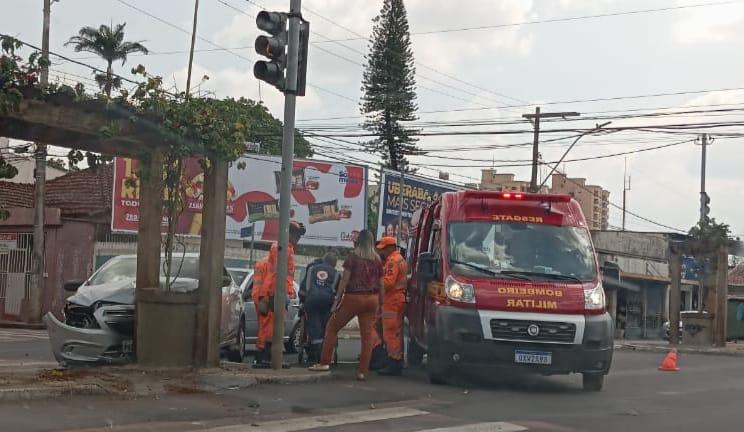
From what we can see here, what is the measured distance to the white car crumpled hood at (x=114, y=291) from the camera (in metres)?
11.2

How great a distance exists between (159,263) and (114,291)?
853 millimetres

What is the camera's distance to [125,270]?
1295 cm

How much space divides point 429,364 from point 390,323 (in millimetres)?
1171

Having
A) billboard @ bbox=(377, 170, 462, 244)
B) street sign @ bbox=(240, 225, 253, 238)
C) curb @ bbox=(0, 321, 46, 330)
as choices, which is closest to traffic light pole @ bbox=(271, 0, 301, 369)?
curb @ bbox=(0, 321, 46, 330)

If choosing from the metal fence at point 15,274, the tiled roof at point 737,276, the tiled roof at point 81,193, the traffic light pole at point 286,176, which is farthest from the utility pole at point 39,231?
the tiled roof at point 737,276

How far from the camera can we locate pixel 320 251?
141ft

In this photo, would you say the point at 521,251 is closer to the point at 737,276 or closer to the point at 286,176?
the point at 286,176

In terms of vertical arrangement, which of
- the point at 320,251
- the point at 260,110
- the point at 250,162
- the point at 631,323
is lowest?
the point at 631,323

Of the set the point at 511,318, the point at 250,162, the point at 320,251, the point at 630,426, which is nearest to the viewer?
the point at 630,426

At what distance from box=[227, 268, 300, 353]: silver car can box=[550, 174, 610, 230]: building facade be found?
53476 millimetres

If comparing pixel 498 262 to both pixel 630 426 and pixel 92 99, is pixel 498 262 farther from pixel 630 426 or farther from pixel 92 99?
pixel 92 99

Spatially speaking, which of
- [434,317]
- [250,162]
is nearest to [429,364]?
[434,317]

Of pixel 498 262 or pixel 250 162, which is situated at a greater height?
pixel 250 162

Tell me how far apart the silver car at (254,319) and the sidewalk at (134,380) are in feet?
11.0
